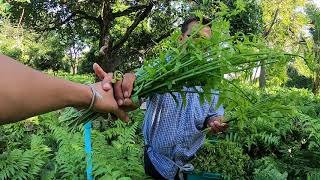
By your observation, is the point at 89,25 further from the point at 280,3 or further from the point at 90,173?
the point at 90,173

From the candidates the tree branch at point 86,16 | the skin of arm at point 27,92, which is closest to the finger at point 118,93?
the skin of arm at point 27,92

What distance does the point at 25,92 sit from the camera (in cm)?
150

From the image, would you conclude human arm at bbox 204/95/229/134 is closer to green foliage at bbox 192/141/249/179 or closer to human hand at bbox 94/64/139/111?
green foliage at bbox 192/141/249/179

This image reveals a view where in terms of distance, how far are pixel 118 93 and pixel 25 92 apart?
2.79ft

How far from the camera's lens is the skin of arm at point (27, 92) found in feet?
4.74

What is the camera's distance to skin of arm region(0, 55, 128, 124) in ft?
4.74

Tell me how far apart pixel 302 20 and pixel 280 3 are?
237 cm

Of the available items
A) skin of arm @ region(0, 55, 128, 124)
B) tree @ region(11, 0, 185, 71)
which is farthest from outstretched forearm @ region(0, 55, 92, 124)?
tree @ region(11, 0, 185, 71)

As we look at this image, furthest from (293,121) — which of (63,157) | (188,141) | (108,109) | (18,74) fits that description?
(18,74)

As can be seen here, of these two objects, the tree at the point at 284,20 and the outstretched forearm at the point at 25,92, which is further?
the tree at the point at 284,20

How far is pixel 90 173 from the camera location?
3.11m

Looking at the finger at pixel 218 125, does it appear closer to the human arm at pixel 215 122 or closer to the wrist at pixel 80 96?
the human arm at pixel 215 122

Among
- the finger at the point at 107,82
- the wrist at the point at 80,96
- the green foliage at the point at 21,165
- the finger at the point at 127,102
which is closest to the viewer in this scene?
the wrist at the point at 80,96

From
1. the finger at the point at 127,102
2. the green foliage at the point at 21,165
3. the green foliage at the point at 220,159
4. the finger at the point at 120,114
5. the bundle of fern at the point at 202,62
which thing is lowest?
the green foliage at the point at 21,165
